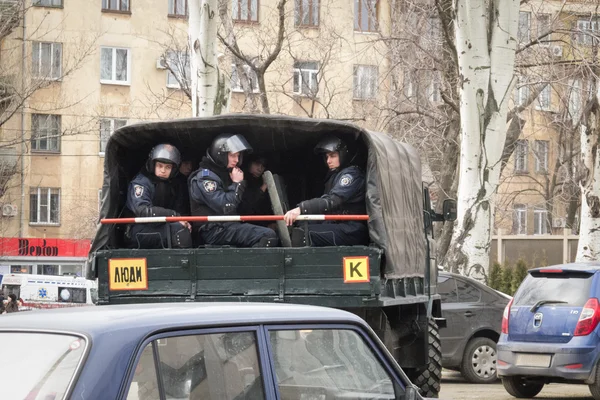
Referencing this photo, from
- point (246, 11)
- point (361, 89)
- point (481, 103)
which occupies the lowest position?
point (481, 103)

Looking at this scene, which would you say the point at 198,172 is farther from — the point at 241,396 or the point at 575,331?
the point at 241,396

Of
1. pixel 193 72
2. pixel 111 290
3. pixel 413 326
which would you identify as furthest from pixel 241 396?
pixel 193 72

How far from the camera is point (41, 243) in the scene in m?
45.1

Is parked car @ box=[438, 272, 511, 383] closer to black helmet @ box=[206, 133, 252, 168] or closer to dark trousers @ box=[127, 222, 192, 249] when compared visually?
black helmet @ box=[206, 133, 252, 168]

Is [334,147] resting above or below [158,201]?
above

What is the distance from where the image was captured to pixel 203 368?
15.6 feet

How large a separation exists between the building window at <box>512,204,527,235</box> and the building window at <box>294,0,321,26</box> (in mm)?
14936

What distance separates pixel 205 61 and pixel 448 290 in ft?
17.3

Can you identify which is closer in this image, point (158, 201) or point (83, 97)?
point (158, 201)

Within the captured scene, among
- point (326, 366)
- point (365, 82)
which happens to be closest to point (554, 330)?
point (326, 366)

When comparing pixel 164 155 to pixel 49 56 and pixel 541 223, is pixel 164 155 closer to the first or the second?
pixel 49 56

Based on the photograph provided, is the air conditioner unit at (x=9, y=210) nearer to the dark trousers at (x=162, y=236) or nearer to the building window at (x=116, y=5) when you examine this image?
the building window at (x=116, y=5)

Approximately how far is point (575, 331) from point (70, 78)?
33882 millimetres

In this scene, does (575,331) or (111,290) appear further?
(575,331)
